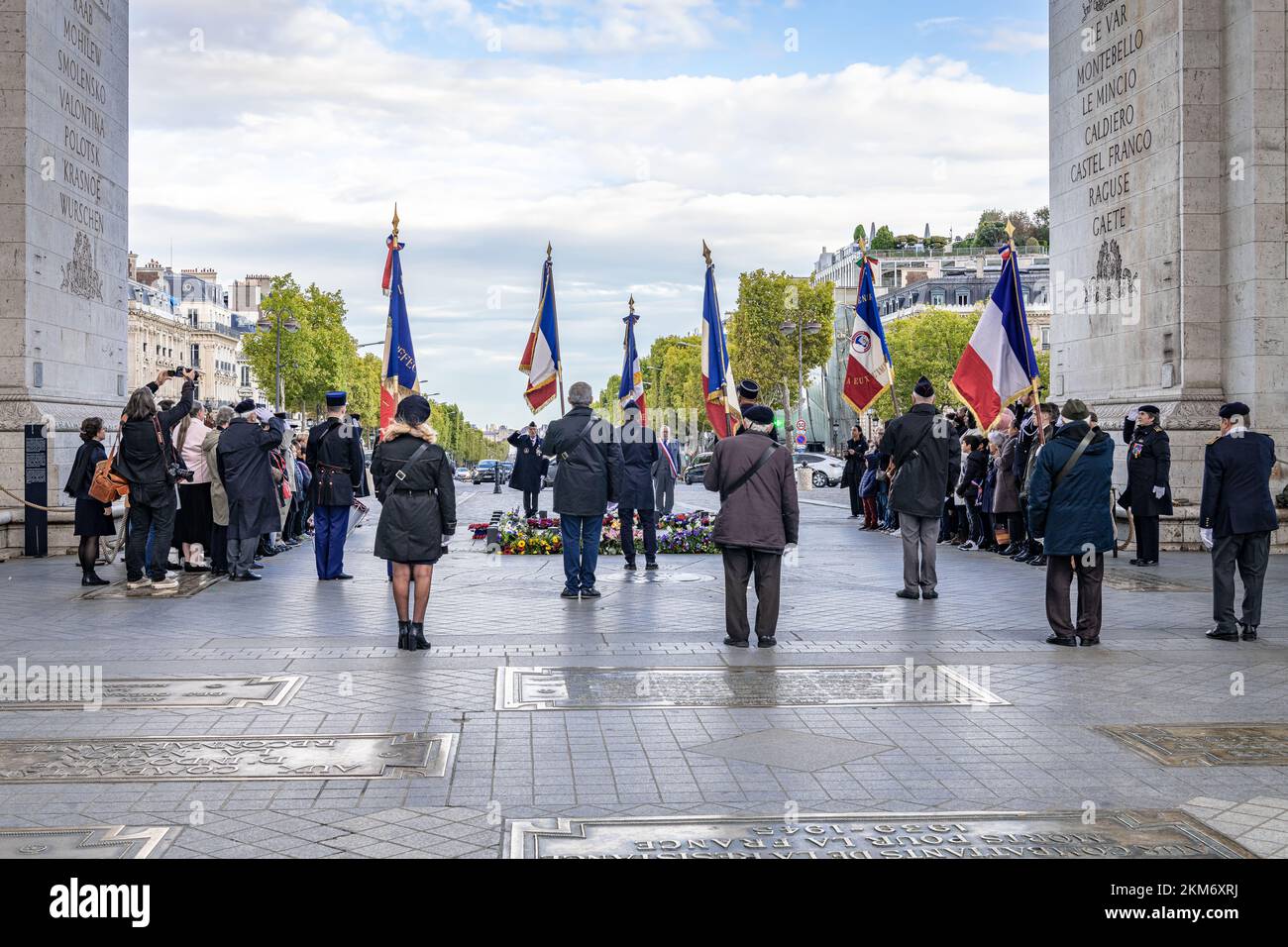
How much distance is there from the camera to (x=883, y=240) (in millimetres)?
157250

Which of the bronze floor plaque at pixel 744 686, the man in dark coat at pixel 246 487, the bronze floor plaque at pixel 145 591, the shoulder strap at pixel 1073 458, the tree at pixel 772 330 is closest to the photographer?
the bronze floor plaque at pixel 744 686

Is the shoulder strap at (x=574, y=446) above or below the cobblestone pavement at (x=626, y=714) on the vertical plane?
above

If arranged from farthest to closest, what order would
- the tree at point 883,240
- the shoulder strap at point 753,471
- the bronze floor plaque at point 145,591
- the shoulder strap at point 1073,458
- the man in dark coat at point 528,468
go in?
the tree at point 883,240 < the man in dark coat at point 528,468 < the bronze floor plaque at point 145,591 < the shoulder strap at point 1073,458 < the shoulder strap at point 753,471

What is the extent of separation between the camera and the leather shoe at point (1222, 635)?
10.5m

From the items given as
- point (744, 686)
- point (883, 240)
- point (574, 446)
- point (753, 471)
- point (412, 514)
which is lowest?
point (744, 686)

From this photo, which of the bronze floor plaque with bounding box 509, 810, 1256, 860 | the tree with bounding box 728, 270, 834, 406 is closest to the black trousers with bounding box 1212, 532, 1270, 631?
the bronze floor plaque with bounding box 509, 810, 1256, 860

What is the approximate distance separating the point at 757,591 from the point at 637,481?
5.72 metres

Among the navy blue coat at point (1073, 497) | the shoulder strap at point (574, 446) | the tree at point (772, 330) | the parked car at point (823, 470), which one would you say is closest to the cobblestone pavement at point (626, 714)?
the navy blue coat at point (1073, 497)

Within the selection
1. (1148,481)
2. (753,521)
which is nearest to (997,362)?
(1148,481)

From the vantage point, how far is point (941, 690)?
8438 mm

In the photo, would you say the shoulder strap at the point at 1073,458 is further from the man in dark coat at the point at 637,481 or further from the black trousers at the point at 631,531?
the black trousers at the point at 631,531

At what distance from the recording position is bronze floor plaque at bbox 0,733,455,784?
20.3 feet

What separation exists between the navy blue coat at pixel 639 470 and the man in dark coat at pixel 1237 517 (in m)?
6.77

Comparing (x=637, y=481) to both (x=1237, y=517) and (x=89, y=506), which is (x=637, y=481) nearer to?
(x=89, y=506)
